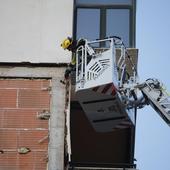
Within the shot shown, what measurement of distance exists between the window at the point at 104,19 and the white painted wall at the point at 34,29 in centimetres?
78

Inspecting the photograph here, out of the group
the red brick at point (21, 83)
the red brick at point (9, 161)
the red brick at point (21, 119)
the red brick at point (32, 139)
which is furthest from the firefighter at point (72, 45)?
the red brick at point (9, 161)

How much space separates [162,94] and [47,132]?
2.71 meters

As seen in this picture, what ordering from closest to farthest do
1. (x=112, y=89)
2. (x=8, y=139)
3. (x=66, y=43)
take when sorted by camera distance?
1. (x=112, y=89)
2. (x=8, y=139)
3. (x=66, y=43)

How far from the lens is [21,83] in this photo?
10773 mm

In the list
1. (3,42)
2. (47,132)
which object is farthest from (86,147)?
(3,42)

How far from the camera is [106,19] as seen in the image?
39.2 feet

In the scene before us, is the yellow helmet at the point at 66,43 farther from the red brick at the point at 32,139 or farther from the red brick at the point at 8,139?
the red brick at the point at 8,139

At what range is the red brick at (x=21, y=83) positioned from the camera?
35.2 feet

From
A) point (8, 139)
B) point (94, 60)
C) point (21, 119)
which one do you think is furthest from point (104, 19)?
point (8, 139)

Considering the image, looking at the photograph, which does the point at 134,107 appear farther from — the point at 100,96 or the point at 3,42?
the point at 3,42

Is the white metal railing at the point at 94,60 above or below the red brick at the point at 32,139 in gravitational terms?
above

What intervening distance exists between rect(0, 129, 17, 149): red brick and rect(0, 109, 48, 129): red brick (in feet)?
0.43

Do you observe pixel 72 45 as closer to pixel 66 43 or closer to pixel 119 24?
pixel 66 43

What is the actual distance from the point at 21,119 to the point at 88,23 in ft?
10.1
